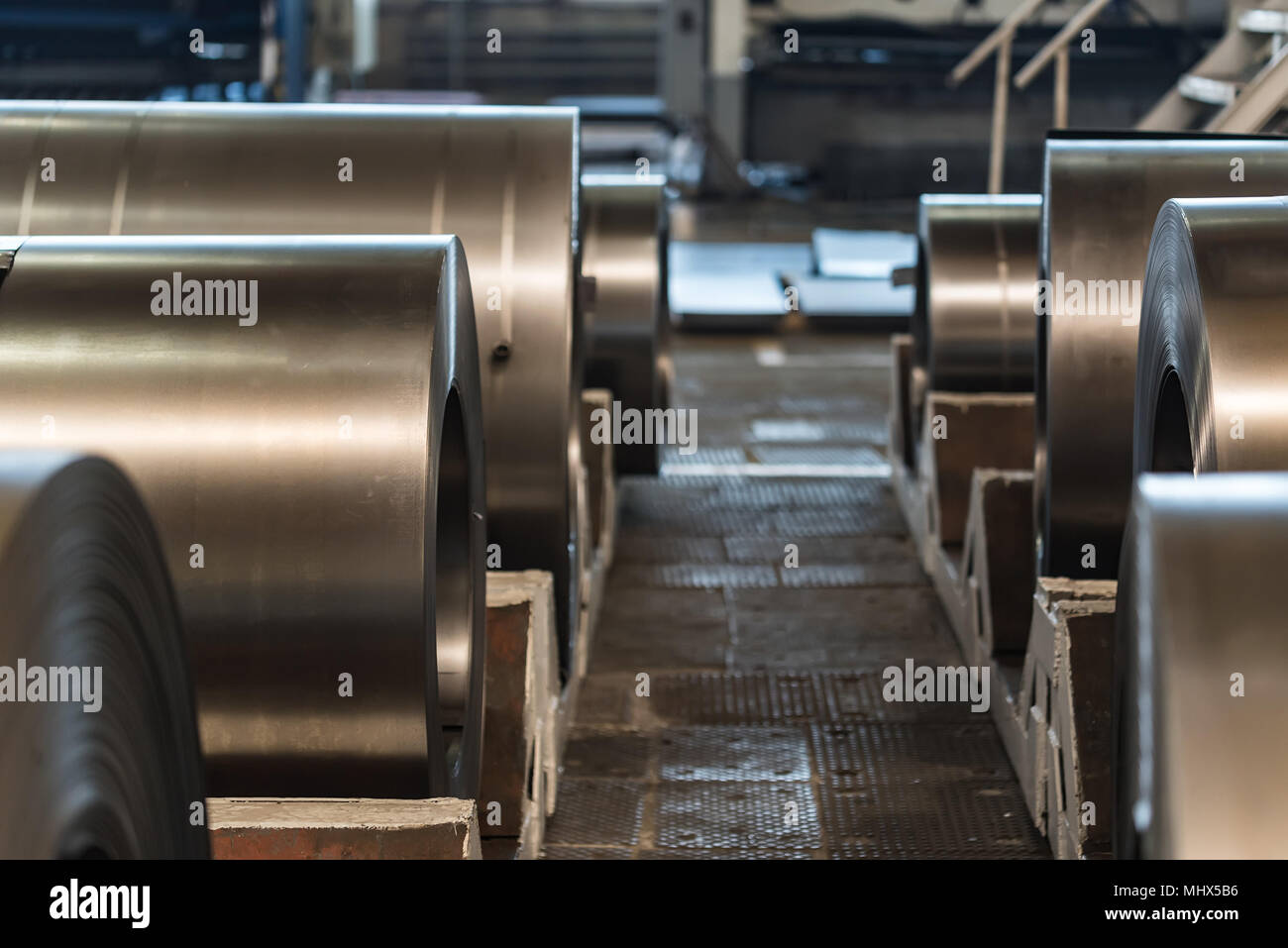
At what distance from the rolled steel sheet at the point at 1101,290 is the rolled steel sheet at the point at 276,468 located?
6.79ft

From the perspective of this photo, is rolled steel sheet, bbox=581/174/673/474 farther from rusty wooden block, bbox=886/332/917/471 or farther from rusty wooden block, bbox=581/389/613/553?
Answer: rusty wooden block, bbox=886/332/917/471

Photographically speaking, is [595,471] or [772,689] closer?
[772,689]

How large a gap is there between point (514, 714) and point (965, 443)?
2.72 metres

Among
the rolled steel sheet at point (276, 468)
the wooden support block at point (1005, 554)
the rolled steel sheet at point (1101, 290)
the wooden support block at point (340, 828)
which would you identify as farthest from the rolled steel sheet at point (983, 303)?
the wooden support block at point (340, 828)

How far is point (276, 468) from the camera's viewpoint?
243 cm

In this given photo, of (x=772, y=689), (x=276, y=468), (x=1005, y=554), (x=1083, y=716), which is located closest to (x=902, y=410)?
(x=1005, y=554)

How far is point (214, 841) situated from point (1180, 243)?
1975 mm

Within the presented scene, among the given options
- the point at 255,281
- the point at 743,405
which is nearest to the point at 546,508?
the point at 255,281

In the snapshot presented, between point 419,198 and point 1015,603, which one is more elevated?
point 419,198

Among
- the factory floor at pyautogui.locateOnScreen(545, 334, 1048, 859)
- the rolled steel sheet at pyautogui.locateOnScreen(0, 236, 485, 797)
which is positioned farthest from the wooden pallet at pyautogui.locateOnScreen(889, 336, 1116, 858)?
the rolled steel sheet at pyautogui.locateOnScreen(0, 236, 485, 797)

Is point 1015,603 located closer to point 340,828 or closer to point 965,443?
point 965,443

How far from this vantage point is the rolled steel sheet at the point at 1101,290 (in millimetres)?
4051

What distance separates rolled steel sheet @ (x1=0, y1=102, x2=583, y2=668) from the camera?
3971 millimetres

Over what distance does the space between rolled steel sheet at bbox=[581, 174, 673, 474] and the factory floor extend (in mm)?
642
